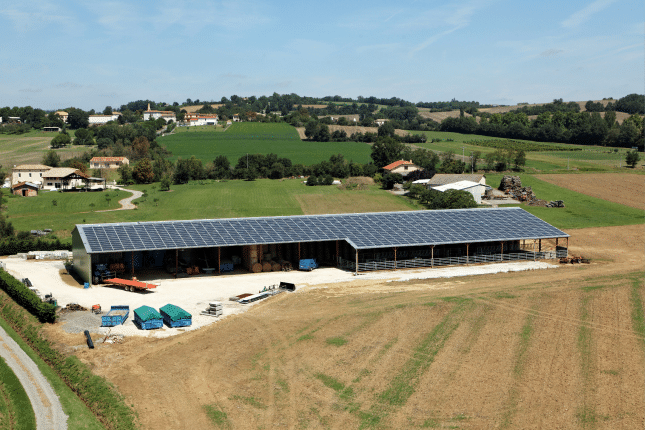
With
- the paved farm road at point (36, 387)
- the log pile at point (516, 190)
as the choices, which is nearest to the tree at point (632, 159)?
the log pile at point (516, 190)

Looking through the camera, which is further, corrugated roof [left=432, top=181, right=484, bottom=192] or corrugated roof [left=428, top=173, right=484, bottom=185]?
corrugated roof [left=428, top=173, right=484, bottom=185]

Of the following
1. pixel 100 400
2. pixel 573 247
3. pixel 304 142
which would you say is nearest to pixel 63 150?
pixel 304 142

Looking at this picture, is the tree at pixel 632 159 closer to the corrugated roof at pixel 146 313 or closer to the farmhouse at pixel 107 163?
the farmhouse at pixel 107 163

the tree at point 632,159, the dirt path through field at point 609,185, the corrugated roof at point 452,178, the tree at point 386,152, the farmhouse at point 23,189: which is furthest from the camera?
the tree at point 386,152

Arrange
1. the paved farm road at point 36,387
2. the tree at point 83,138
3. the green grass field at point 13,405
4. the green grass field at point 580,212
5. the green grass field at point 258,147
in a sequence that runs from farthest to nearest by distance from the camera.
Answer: the tree at point 83,138, the green grass field at point 258,147, the green grass field at point 580,212, the paved farm road at point 36,387, the green grass field at point 13,405

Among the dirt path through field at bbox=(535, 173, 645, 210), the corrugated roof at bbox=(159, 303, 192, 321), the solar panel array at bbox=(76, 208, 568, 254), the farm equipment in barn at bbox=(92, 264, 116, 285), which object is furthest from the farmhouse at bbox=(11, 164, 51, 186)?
the dirt path through field at bbox=(535, 173, 645, 210)

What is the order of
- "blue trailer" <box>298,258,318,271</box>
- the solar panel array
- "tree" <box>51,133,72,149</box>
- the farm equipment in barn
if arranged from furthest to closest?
1. "tree" <box>51,133,72,149</box>
2. "blue trailer" <box>298,258,318,271</box>
3. the solar panel array
4. the farm equipment in barn

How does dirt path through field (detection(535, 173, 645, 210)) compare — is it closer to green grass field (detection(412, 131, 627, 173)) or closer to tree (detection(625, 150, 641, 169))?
green grass field (detection(412, 131, 627, 173))
